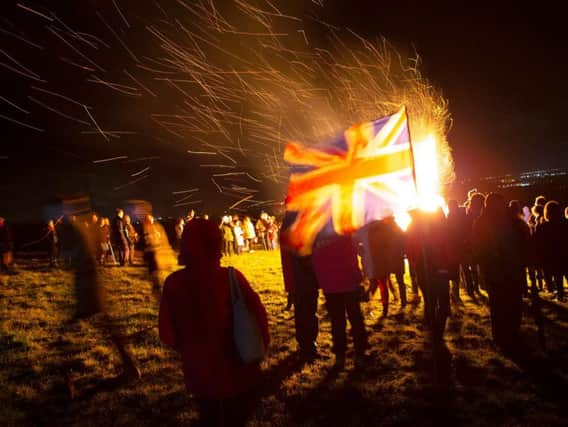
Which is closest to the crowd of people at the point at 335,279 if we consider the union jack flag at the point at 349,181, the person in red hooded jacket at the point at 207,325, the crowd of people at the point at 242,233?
the person in red hooded jacket at the point at 207,325

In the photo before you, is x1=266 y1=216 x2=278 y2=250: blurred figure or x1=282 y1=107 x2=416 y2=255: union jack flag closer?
x1=282 y1=107 x2=416 y2=255: union jack flag

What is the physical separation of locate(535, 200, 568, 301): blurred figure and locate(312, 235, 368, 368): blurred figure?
4.80 m

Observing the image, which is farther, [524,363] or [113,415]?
[524,363]

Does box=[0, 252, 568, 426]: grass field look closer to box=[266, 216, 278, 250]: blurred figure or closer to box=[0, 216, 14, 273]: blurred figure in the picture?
box=[0, 216, 14, 273]: blurred figure

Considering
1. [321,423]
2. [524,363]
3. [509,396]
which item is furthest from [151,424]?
[524,363]

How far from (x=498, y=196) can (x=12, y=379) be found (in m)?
6.79

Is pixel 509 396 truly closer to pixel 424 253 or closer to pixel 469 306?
pixel 424 253

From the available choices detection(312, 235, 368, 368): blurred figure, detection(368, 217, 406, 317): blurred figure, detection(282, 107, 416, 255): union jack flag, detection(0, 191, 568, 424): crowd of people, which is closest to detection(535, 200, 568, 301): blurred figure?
detection(0, 191, 568, 424): crowd of people

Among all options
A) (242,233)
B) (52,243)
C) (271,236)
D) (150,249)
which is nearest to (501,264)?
(150,249)

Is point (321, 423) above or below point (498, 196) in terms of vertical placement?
below

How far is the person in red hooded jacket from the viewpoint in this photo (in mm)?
2373

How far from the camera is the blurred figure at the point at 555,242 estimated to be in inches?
277

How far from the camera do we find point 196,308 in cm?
238

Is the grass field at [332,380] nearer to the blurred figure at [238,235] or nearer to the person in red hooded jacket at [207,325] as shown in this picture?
the person in red hooded jacket at [207,325]
